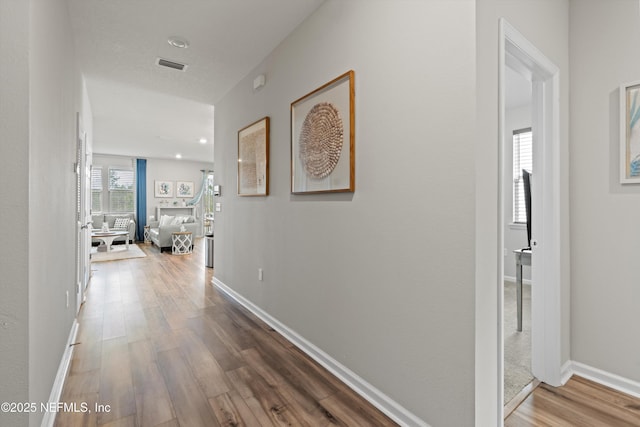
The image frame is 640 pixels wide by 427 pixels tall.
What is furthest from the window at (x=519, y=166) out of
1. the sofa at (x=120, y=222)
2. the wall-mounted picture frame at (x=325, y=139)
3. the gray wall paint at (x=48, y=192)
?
the sofa at (x=120, y=222)

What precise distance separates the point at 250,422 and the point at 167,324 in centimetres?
171

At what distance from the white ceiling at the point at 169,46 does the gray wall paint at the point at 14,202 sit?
1.32m

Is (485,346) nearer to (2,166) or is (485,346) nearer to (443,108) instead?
(443,108)

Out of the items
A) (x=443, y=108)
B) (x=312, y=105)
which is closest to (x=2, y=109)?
(x=312, y=105)

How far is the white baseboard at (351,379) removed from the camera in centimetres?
157

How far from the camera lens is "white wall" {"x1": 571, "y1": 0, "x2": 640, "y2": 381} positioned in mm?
1826

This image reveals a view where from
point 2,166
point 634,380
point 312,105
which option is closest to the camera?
point 2,166

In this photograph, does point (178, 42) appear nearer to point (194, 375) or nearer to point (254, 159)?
point (254, 159)

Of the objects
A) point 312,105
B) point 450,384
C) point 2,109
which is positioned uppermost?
point 312,105

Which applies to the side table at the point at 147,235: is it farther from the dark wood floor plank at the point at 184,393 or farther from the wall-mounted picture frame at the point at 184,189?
the dark wood floor plank at the point at 184,393

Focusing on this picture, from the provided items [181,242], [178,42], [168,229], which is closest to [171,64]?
[178,42]

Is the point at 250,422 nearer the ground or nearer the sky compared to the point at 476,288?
nearer the ground

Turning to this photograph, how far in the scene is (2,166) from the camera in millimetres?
1126

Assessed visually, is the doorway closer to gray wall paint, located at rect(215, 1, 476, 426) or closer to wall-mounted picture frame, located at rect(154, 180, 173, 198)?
gray wall paint, located at rect(215, 1, 476, 426)
